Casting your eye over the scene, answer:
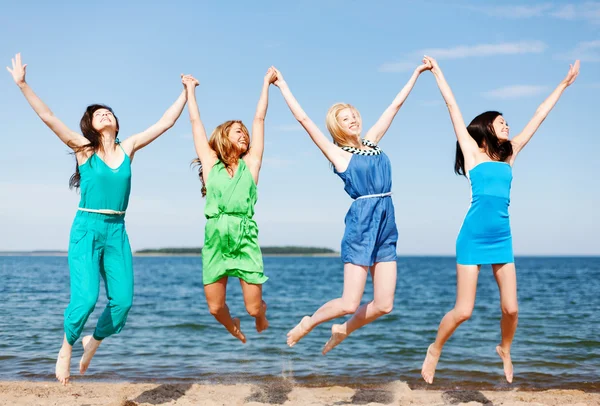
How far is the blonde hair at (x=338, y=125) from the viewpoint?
6355mm

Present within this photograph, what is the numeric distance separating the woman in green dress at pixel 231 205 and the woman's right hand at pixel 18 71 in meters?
1.64

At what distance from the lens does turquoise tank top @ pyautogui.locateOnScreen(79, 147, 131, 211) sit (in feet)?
20.5

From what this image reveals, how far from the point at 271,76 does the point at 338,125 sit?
2.75 ft

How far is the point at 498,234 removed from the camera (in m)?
6.05

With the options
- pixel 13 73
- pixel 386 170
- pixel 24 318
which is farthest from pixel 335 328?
pixel 24 318

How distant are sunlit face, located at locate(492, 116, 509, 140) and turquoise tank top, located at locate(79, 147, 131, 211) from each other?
142 inches

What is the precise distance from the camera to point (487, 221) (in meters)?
6.05

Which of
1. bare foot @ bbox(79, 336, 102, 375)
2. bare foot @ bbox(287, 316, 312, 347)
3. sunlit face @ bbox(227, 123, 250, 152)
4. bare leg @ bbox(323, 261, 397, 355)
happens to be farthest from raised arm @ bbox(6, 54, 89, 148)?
bare leg @ bbox(323, 261, 397, 355)

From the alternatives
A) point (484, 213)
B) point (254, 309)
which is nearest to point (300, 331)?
point (254, 309)

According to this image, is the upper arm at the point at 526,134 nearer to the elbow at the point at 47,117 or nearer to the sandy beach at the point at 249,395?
the sandy beach at the point at 249,395

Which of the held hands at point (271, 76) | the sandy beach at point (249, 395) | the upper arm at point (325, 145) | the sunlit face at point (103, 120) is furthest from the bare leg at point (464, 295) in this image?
the sunlit face at point (103, 120)

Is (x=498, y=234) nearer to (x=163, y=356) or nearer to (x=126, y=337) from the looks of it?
(x=163, y=356)

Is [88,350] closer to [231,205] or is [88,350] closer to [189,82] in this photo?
[231,205]

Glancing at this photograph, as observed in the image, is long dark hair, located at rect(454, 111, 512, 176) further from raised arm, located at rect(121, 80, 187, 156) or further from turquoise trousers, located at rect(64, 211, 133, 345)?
turquoise trousers, located at rect(64, 211, 133, 345)
